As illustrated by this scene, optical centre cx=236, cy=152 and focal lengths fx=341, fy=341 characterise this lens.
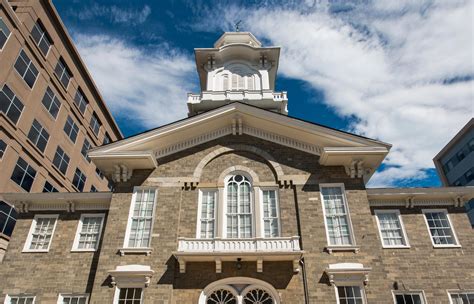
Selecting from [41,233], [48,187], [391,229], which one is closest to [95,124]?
[48,187]

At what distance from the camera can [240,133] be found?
18359 mm

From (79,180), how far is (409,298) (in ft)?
114

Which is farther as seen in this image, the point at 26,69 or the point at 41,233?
the point at 26,69

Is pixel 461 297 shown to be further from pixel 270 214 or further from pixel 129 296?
pixel 129 296

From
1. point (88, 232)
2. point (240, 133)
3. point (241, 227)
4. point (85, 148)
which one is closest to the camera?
point (241, 227)

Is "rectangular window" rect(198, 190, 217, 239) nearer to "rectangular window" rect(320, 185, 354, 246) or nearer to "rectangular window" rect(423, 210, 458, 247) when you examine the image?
"rectangular window" rect(320, 185, 354, 246)

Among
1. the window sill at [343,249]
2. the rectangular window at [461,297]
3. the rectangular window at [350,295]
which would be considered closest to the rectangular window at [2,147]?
the window sill at [343,249]

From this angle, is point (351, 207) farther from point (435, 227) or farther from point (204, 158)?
point (204, 158)

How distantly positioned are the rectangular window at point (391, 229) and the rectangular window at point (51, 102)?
31.3 meters

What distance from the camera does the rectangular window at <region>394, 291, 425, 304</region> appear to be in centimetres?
1510

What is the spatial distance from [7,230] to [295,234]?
2215cm

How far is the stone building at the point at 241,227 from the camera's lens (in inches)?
559

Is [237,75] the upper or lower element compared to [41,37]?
lower

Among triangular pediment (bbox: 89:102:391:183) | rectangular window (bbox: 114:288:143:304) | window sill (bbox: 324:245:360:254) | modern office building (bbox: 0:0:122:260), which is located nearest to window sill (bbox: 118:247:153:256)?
rectangular window (bbox: 114:288:143:304)
